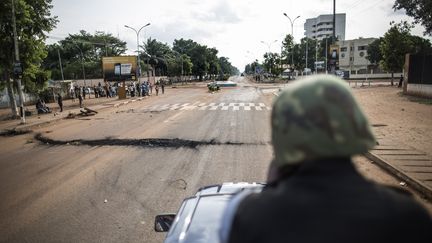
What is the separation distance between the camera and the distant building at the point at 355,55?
91.8 meters

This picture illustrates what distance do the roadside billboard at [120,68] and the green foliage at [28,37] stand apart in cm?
1766

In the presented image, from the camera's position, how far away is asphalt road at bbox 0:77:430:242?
570 cm

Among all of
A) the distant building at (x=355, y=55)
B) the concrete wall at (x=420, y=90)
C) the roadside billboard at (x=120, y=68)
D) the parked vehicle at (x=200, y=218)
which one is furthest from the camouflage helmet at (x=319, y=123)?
the distant building at (x=355, y=55)

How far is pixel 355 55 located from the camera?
93.9 m

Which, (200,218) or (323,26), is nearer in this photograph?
(200,218)

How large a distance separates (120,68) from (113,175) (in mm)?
36483

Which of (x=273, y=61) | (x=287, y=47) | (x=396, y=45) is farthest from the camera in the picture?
(x=273, y=61)

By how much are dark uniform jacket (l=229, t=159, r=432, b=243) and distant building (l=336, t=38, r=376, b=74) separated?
95772mm

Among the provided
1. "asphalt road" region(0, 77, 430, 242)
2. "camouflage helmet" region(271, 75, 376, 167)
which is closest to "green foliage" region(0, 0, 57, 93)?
"asphalt road" region(0, 77, 430, 242)

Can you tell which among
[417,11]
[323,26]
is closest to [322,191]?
[417,11]

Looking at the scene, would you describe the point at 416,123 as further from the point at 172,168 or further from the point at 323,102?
the point at 323,102

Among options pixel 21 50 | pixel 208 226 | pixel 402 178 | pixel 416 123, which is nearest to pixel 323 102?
pixel 208 226

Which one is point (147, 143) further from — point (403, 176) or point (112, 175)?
point (403, 176)

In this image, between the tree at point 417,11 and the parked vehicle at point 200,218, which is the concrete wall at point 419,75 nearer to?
the tree at point 417,11
